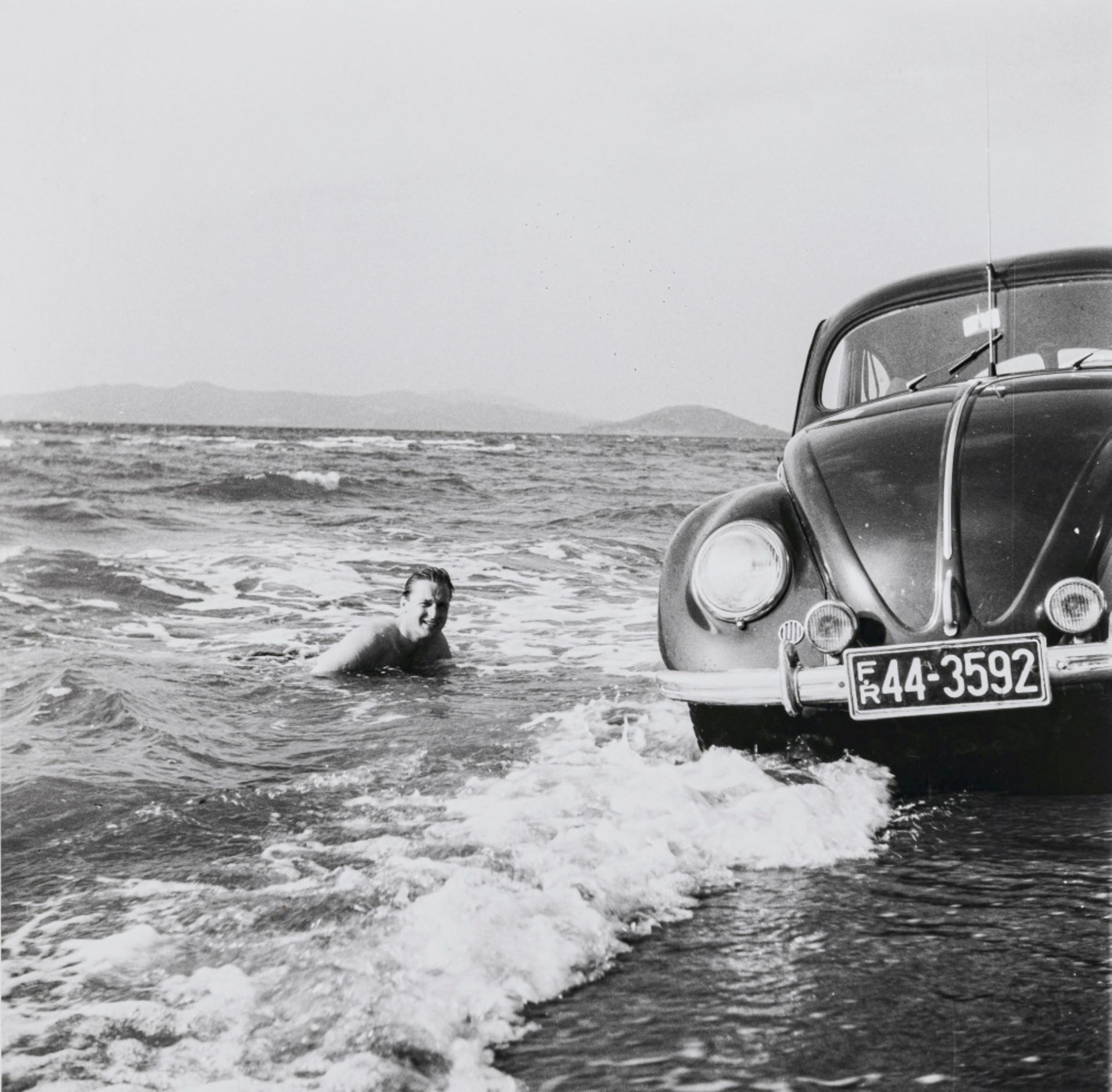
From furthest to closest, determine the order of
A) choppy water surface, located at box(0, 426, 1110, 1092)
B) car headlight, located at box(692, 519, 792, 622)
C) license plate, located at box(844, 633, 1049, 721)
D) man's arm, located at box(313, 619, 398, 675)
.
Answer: man's arm, located at box(313, 619, 398, 675)
car headlight, located at box(692, 519, 792, 622)
license plate, located at box(844, 633, 1049, 721)
choppy water surface, located at box(0, 426, 1110, 1092)

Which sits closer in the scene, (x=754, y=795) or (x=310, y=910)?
(x=310, y=910)

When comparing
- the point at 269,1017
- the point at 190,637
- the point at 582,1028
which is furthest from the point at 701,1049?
the point at 190,637

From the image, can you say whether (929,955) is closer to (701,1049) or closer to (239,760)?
(701,1049)

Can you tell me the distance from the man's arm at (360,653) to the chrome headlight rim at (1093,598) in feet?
12.7

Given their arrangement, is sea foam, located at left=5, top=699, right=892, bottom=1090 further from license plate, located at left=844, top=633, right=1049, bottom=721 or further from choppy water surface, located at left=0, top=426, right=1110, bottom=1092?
license plate, located at left=844, top=633, right=1049, bottom=721

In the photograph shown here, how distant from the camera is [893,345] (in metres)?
4.76

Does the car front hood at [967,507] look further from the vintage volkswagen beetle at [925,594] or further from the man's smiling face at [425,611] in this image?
the man's smiling face at [425,611]

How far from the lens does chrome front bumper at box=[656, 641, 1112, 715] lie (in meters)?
2.79

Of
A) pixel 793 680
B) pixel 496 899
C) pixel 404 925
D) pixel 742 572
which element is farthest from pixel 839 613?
pixel 404 925

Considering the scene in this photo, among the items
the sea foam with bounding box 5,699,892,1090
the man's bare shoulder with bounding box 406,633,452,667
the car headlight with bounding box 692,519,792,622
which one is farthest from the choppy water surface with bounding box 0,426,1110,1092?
the car headlight with bounding box 692,519,792,622

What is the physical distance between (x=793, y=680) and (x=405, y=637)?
3.48 meters

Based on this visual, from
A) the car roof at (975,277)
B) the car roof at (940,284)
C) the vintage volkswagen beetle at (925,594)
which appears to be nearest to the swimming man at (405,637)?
the car roof at (940,284)

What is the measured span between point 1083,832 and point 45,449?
3227 cm

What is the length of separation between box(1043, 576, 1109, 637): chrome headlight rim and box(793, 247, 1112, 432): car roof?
194cm
